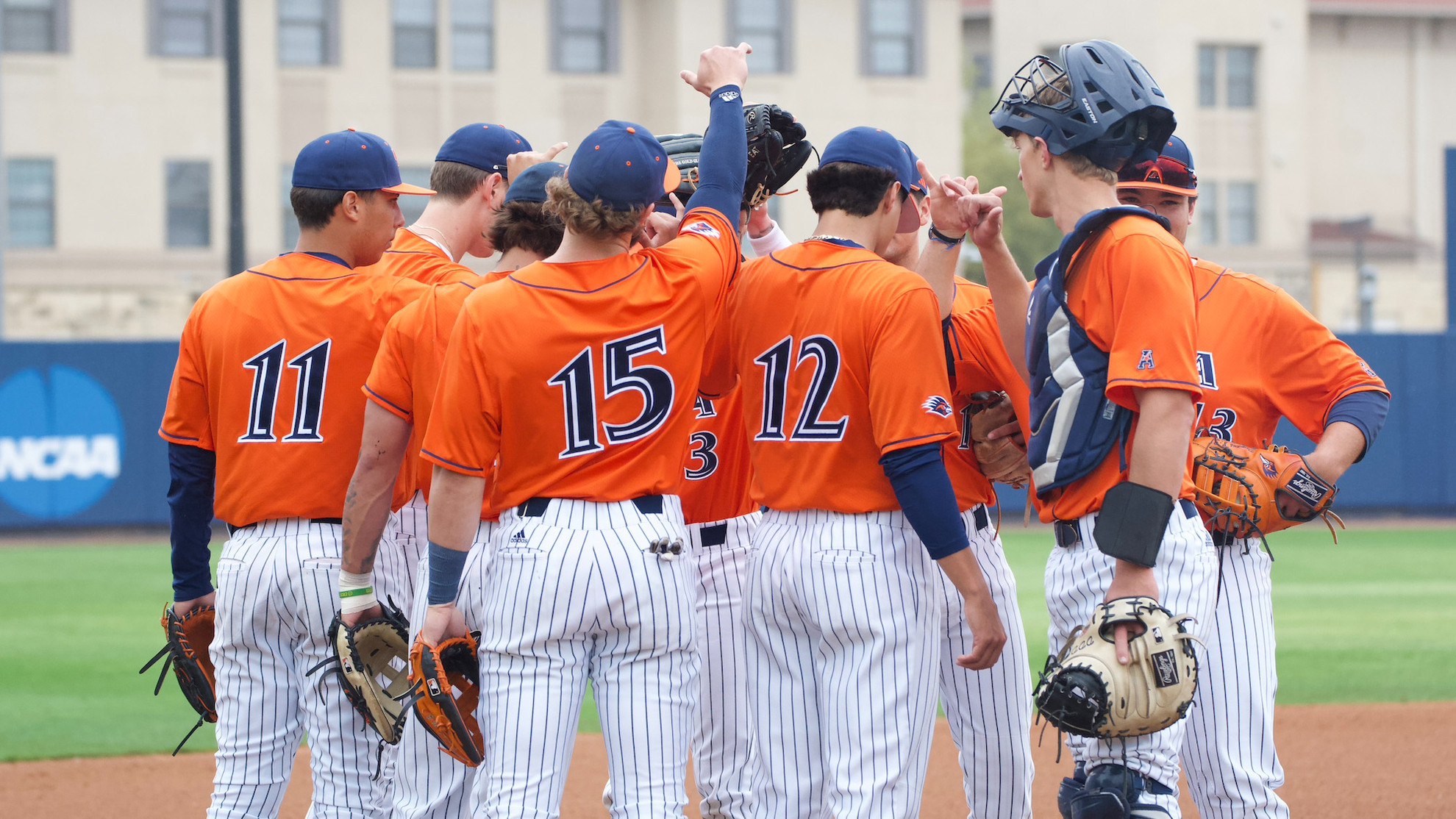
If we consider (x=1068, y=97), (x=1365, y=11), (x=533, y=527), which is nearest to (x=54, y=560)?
(x=533, y=527)

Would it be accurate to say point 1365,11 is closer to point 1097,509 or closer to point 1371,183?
point 1371,183

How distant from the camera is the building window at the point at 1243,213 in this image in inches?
1276

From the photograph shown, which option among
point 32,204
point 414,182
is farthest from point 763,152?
point 32,204

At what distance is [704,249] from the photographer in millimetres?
3443

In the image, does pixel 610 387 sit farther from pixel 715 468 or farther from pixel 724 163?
pixel 715 468

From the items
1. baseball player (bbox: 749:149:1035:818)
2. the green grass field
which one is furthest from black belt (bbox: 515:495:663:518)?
the green grass field

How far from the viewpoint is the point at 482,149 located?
427 centimetres

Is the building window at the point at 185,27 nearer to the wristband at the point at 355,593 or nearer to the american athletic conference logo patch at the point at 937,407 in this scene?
the wristband at the point at 355,593

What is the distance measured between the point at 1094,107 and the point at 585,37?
2274cm

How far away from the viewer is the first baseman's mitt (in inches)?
162

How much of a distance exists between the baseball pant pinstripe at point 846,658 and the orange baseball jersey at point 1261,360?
1106 millimetres

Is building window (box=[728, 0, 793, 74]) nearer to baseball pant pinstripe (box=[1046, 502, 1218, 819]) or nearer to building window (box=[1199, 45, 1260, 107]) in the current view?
building window (box=[1199, 45, 1260, 107])

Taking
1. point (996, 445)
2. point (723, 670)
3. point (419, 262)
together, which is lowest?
point (723, 670)

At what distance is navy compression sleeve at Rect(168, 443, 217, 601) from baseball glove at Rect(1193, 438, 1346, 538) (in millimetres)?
2547
